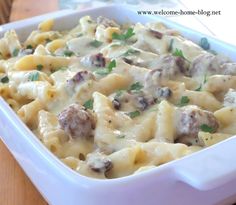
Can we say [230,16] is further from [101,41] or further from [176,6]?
[101,41]

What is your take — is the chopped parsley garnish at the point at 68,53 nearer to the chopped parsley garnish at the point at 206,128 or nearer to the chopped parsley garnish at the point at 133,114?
the chopped parsley garnish at the point at 133,114

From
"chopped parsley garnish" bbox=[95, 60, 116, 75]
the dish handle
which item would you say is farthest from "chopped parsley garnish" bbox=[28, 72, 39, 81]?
the dish handle

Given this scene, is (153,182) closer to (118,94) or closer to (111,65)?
(118,94)

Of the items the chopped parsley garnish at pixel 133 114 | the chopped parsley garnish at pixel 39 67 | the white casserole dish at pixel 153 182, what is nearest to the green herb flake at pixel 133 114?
the chopped parsley garnish at pixel 133 114

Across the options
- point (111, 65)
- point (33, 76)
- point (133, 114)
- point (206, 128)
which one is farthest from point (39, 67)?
point (206, 128)

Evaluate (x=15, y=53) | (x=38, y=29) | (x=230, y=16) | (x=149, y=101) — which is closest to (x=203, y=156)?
(x=149, y=101)

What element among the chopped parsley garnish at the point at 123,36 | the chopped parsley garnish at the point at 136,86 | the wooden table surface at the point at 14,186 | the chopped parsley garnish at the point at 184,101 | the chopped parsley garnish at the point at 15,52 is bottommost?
the wooden table surface at the point at 14,186

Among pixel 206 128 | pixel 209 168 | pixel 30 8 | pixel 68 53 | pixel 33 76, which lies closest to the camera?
pixel 209 168
